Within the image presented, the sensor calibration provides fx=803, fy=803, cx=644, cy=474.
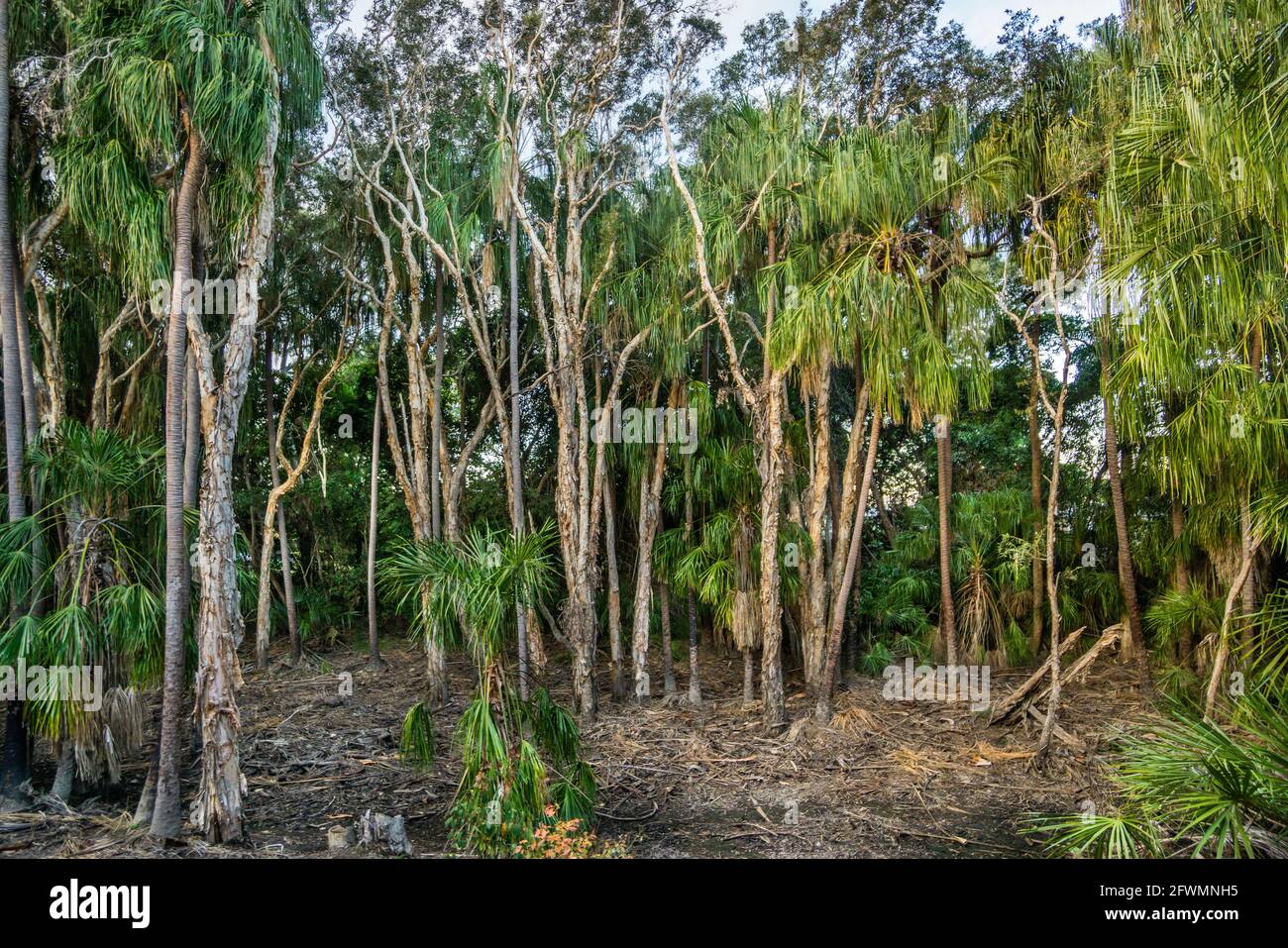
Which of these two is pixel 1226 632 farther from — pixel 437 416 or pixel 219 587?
pixel 437 416

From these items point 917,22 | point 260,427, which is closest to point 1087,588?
point 917,22

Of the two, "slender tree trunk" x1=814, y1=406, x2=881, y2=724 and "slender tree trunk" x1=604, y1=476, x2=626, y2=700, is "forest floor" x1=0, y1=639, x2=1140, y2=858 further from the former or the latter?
"slender tree trunk" x1=604, y1=476, x2=626, y2=700

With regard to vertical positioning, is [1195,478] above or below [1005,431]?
below

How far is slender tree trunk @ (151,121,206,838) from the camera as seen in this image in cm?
620

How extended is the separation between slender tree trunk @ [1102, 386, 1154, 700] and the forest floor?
299mm

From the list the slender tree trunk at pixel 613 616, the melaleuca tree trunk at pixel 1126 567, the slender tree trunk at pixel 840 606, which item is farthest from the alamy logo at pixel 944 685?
the slender tree trunk at pixel 613 616

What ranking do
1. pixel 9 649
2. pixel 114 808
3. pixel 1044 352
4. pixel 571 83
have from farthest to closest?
pixel 1044 352 < pixel 571 83 < pixel 114 808 < pixel 9 649

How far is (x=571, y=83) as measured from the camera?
38.3 ft

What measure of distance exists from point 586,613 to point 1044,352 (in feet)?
29.3

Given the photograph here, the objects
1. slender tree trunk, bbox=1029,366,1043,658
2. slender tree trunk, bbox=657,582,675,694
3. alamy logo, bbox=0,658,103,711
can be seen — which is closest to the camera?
alamy logo, bbox=0,658,103,711

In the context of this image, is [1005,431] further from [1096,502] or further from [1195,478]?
[1195,478]
